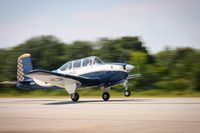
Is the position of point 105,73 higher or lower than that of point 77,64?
lower

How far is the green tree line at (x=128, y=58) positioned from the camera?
32156mm

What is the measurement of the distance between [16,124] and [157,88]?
2286 centimetres

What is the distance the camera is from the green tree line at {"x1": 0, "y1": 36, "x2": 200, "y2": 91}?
3216cm

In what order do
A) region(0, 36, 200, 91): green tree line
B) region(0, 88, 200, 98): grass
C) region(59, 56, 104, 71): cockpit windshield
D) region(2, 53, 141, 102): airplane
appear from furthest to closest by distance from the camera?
1. region(0, 36, 200, 91): green tree line
2. region(0, 88, 200, 98): grass
3. region(59, 56, 104, 71): cockpit windshield
4. region(2, 53, 141, 102): airplane

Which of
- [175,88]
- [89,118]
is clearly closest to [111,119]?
[89,118]

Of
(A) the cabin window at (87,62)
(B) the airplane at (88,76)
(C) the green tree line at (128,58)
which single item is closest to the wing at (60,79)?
(B) the airplane at (88,76)

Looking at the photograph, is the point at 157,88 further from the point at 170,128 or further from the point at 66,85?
the point at 170,128

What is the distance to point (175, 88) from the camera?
3027cm

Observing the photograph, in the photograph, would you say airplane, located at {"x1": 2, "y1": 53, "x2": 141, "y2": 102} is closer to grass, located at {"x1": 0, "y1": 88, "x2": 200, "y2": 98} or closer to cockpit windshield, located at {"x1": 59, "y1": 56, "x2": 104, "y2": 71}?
cockpit windshield, located at {"x1": 59, "y1": 56, "x2": 104, "y2": 71}

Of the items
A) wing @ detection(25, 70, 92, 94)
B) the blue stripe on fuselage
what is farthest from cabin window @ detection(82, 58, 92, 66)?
wing @ detection(25, 70, 92, 94)

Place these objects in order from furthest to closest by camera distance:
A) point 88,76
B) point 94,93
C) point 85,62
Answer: point 94,93 → point 85,62 → point 88,76

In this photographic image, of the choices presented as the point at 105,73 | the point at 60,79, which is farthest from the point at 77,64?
the point at 105,73

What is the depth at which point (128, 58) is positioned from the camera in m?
37.7

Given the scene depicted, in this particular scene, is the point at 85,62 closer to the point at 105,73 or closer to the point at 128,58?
the point at 105,73
